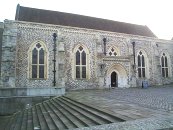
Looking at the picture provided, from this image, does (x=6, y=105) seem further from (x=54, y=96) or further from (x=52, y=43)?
(x=52, y=43)

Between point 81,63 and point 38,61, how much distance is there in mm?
5126

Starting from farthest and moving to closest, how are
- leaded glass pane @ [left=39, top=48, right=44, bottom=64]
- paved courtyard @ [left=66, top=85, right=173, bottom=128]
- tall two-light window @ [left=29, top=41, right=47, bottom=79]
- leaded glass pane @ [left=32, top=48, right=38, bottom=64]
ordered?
leaded glass pane @ [left=39, top=48, right=44, bottom=64] → leaded glass pane @ [left=32, top=48, right=38, bottom=64] → tall two-light window @ [left=29, top=41, right=47, bottom=79] → paved courtyard @ [left=66, top=85, right=173, bottom=128]

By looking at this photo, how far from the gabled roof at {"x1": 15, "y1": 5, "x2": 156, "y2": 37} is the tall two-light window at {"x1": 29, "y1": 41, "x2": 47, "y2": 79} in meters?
3.90

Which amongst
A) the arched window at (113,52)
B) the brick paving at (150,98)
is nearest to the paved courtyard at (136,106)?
the brick paving at (150,98)

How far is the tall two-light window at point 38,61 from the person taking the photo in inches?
810

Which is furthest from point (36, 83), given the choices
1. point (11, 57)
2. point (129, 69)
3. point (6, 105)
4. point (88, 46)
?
point (129, 69)

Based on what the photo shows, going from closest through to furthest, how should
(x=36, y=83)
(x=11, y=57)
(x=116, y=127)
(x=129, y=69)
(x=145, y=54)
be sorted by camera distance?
(x=116, y=127), (x=11, y=57), (x=36, y=83), (x=129, y=69), (x=145, y=54)

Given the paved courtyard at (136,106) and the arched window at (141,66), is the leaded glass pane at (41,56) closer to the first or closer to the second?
the paved courtyard at (136,106)

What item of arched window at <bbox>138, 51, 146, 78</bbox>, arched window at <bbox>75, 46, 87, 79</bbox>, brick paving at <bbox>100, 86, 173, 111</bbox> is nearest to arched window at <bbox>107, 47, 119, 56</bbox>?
arched window at <bbox>75, 46, 87, 79</bbox>

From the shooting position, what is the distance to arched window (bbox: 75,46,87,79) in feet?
73.6

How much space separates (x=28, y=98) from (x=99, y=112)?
9043 millimetres

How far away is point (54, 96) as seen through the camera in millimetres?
16250

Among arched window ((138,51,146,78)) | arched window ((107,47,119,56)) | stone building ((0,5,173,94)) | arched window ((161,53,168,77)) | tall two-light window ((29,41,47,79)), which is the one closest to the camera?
stone building ((0,5,173,94))

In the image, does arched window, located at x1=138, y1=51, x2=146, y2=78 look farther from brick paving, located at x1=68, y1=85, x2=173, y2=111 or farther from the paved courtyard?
the paved courtyard
